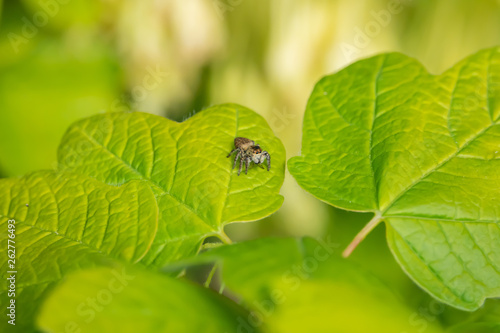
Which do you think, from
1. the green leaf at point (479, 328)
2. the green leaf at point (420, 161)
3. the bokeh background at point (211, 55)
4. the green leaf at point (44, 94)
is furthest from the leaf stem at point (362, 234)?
the green leaf at point (44, 94)

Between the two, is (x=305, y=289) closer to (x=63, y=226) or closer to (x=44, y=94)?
(x=63, y=226)

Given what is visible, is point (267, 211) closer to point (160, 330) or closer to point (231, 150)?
point (231, 150)

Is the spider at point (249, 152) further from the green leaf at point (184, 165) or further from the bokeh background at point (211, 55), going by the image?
the bokeh background at point (211, 55)

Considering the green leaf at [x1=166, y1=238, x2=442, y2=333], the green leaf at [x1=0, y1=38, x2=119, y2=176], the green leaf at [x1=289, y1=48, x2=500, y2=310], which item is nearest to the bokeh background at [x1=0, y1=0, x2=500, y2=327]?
the green leaf at [x1=0, y1=38, x2=119, y2=176]

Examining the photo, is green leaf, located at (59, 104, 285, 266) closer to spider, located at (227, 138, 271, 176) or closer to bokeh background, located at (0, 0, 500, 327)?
spider, located at (227, 138, 271, 176)

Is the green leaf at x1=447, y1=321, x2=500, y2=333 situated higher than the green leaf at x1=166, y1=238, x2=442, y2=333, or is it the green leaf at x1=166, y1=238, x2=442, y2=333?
the green leaf at x1=166, y1=238, x2=442, y2=333
